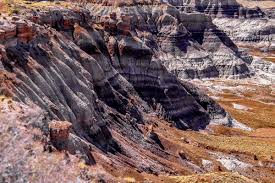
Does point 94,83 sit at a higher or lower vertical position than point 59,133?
lower

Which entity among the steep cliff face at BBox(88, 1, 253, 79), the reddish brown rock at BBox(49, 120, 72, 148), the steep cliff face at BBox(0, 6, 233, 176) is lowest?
the steep cliff face at BBox(88, 1, 253, 79)

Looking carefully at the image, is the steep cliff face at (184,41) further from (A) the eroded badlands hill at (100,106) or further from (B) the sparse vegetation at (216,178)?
(B) the sparse vegetation at (216,178)

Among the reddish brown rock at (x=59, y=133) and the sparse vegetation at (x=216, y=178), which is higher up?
the reddish brown rock at (x=59, y=133)

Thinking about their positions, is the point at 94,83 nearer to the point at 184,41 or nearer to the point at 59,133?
the point at 59,133

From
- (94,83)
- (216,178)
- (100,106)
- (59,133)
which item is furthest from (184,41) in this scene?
(59,133)

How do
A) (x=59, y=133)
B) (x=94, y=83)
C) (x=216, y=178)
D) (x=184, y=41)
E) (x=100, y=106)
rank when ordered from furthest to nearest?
(x=184, y=41), (x=94, y=83), (x=100, y=106), (x=216, y=178), (x=59, y=133)

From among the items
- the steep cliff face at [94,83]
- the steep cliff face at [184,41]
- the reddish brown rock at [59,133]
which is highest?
the reddish brown rock at [59,133]

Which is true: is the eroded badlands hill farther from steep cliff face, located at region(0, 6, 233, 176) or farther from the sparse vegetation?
the sparse vegetation

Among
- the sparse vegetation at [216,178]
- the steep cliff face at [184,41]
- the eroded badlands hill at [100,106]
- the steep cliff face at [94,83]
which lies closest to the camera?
the eroded badlands hill at [100,106]

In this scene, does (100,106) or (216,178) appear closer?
(216,178)

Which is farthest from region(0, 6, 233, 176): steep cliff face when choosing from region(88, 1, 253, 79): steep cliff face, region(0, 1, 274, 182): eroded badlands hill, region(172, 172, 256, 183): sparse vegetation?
region(88, 1, 253, 79): steep cliff face

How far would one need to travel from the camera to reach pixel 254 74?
166m

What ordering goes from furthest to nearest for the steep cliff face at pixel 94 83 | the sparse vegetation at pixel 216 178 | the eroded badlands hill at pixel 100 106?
the steep cliff face at pixel 94 83 → the sparse vegetation at pixel 216 178 → the eroded badlands hill at pixel 100 106

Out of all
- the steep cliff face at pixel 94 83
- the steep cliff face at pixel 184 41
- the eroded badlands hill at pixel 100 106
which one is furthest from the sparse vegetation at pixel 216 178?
the steep cliff face at pixel 184 41
